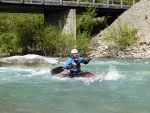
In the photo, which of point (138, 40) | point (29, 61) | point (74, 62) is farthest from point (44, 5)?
point (74, 62)

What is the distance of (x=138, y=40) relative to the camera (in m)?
35.1

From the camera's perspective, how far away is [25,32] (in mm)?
41250

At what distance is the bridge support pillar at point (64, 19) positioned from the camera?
126 feet

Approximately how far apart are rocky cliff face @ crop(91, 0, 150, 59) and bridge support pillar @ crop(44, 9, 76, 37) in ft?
10.9

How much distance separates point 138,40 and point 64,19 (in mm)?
9233

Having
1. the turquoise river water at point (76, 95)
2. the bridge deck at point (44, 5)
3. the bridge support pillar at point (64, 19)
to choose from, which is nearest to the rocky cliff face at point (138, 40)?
the bridge deck at point (44, 5)

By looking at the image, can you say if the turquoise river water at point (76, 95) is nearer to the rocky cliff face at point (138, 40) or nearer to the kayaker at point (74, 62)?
the kayaker at point (74, 62)

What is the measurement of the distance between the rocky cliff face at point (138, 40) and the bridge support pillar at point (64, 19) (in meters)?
3.32

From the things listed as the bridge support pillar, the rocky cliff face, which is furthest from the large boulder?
the bridge support pillar

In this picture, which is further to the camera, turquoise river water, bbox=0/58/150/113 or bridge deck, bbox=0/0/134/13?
bridge deck, bbox=0/0/134/13

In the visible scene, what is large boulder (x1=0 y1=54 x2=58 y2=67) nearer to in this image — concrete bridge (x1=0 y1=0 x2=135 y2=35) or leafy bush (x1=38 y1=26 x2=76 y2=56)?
leafy bush (x1=38 y1=26 x2=76 y2=56)

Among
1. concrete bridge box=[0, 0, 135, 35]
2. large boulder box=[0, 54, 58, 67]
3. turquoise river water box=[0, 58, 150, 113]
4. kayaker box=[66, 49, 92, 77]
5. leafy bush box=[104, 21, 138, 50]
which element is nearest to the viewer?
turquoise river water box=[0, 58, 150, 113]

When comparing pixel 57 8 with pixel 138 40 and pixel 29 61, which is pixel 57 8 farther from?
pixel 29 61

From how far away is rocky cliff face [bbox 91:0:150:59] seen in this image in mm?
33406
